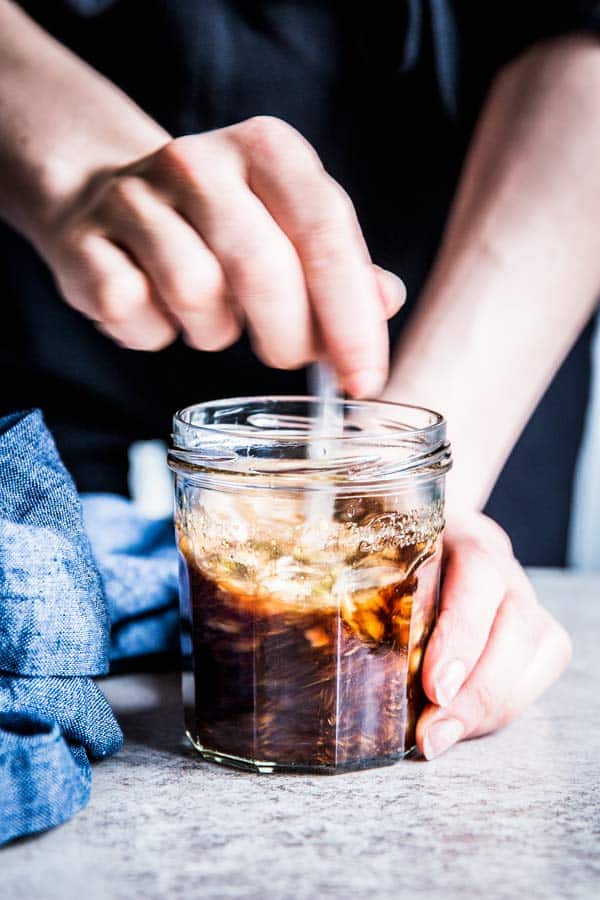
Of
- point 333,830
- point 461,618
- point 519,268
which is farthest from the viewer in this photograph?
point 519,268

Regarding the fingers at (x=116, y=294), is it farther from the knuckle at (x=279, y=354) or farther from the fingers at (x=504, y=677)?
the fingers at (x=504, y=677)

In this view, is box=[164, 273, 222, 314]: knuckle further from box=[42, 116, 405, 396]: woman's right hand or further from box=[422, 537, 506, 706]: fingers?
box=[422, 537, 506, 706]: fingers

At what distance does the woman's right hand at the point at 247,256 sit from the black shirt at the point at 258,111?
36cm

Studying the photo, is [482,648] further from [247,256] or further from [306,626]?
[247,256]

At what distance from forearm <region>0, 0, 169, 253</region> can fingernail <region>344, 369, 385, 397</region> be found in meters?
0.21

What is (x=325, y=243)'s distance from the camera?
0.49 meters

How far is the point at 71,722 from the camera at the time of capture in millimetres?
510

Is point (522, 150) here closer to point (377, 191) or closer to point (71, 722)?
point (377, 191)

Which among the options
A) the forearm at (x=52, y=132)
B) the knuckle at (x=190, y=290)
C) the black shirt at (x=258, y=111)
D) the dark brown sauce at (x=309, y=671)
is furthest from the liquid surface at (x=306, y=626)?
the black shirt at (x=258, y=111)

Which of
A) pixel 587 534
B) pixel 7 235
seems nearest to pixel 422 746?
pixel 7 235

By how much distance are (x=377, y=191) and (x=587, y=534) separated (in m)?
0.83

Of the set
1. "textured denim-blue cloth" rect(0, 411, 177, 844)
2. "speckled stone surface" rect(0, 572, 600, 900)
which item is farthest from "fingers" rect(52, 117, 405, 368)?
"speckled stone surface" rect(0, 572, 600, 900)

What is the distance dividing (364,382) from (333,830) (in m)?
0.21

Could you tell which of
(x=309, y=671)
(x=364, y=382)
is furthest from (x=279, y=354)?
(x=309, y=671)
